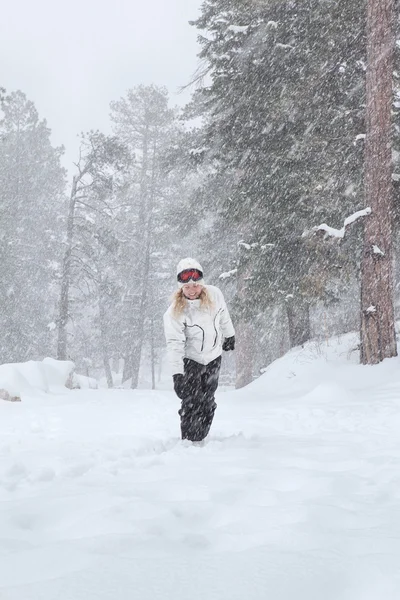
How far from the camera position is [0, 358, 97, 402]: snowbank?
34.2 ft

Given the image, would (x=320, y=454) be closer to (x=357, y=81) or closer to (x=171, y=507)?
(x=171, y=507)

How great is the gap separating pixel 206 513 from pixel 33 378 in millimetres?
10674

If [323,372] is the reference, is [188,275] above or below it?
above

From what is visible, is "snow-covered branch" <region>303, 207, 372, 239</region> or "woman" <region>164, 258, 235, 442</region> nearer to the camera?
"woman" <region>164, 258, 235, 442</region>

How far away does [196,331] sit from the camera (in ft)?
17.3

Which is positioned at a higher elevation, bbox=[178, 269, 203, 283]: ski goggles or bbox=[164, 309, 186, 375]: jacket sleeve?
bbox=[178, 269, 203, 283]: ski goggles

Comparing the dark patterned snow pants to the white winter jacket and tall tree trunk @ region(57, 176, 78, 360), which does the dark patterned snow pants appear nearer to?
the white winter jacket

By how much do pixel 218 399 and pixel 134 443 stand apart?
4.99m

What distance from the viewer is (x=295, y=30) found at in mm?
11352

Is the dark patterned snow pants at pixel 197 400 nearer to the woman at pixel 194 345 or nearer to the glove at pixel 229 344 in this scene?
the woman at pixel 194 345

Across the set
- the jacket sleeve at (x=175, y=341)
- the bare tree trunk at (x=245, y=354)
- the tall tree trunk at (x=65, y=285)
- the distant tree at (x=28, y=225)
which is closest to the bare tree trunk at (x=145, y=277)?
the distant tree at (x=28, y=225)

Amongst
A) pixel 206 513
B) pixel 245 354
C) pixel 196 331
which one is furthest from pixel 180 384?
pixel 245 354

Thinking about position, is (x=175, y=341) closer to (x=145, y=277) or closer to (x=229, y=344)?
(x=229, y=344)

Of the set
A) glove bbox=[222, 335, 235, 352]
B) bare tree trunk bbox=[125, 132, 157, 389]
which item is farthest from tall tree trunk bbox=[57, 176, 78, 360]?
glove bbox=[222, 335, 235, 352]
